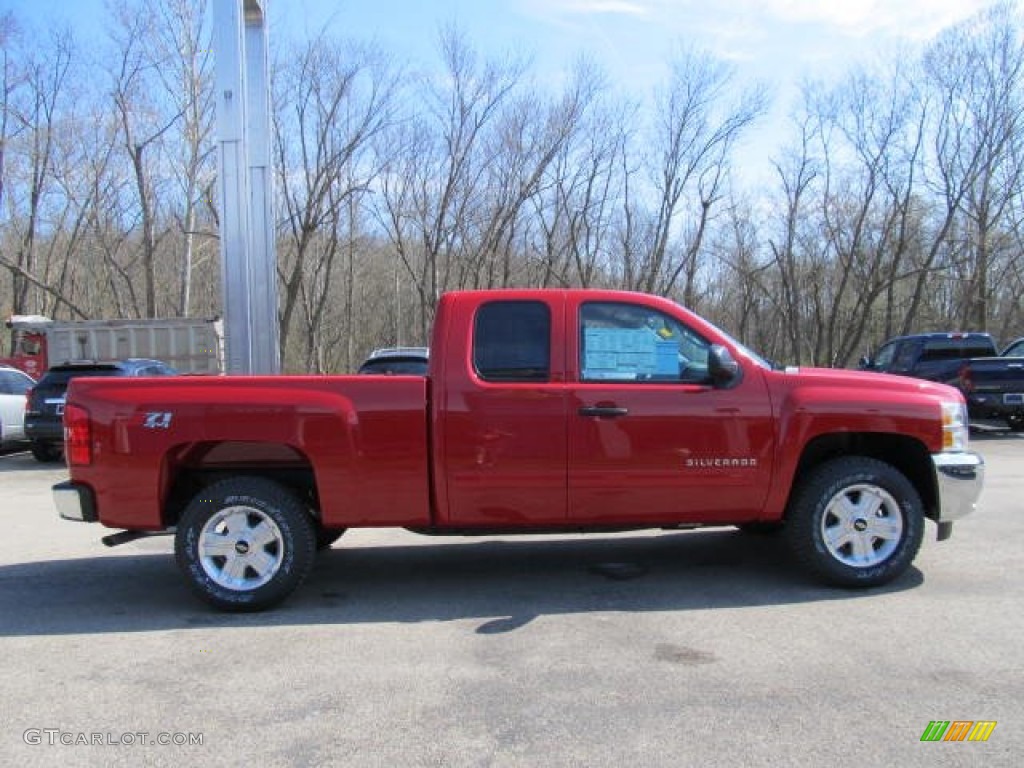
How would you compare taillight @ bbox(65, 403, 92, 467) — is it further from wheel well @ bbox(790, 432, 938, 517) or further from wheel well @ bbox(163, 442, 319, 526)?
wheel well @ bbox(790, 432, 938, 517)

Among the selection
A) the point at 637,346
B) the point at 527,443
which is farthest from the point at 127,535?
the point at 637,346

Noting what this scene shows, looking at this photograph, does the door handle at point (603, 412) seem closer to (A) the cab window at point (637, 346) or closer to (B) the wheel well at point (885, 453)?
(A) the cab window at point (637, 346)

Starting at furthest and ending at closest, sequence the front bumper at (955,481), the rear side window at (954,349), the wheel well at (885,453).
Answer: the rear side window at (954,349) → the wheel well at (885,453) → the front bumper at (955,481)

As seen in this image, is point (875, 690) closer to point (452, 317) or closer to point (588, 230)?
point (452, 317)

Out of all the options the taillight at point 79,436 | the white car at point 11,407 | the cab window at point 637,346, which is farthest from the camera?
the white car at point 11,407

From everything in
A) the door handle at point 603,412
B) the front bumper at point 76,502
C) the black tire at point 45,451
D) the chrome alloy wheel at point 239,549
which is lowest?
the black tire at point 45,451

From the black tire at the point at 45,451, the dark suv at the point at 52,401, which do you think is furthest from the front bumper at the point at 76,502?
the black tire at the point at 45,451

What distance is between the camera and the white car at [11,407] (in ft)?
48.6

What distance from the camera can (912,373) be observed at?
16953 millimetres

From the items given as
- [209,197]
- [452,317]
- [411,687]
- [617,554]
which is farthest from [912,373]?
[209,197]

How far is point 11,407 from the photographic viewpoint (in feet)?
49.2

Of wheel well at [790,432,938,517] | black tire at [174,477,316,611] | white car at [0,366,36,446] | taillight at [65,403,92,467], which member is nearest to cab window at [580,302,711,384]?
wheel well at [790,432,938,517]

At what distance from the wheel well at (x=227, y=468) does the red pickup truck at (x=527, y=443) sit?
4cm

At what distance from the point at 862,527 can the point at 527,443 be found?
2239 mm
